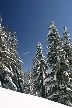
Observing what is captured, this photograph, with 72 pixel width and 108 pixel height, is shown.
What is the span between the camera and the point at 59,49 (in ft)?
66.9

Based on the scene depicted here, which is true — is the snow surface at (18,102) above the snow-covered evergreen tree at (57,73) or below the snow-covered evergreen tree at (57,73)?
below

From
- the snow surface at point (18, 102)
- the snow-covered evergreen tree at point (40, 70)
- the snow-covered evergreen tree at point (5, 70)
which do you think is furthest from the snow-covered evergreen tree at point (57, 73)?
the snow surface at point (18, 102)

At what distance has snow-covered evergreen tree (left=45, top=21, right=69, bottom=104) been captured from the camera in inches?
730

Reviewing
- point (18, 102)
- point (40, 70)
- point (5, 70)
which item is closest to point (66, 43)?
point (40, 70)

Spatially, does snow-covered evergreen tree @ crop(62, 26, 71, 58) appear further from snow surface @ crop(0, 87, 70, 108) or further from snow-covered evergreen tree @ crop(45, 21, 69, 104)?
snow surface @ crop(0, 87, 70, 108)

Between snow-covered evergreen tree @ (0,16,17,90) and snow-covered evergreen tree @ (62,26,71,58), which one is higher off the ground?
snow-covered evergreen tree @ (62,26,71,58)

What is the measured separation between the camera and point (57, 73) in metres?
19.5

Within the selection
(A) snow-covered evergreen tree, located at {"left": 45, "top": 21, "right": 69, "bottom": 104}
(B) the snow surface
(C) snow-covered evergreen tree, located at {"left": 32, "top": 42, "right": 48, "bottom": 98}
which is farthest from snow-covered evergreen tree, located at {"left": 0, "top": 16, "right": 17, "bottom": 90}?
(B) the snow surface

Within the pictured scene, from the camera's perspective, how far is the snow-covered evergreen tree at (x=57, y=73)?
1855cm

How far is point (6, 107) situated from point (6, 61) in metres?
16.4

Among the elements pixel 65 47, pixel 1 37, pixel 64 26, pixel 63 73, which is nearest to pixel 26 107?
pixel 63 73

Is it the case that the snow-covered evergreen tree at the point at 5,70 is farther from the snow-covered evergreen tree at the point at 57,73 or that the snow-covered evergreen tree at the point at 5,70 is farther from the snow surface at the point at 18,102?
the snow surface at the point at 18,102

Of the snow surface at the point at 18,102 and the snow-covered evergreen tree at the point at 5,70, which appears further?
the snow-covered evergreen tree at the point at 5,70

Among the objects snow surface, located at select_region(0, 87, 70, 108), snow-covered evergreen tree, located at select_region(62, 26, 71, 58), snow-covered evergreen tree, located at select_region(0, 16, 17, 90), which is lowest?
snow surface, located at select_region(0, 87, 70, 108)
